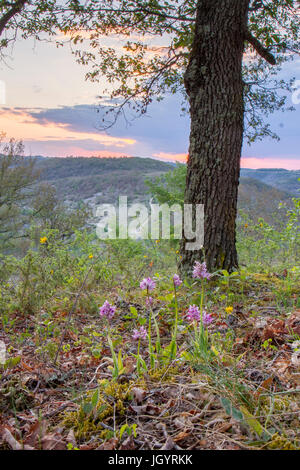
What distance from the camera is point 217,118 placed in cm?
414

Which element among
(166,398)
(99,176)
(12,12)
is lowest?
→ (166,398)

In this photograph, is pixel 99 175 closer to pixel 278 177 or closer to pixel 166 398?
pixel 278 177

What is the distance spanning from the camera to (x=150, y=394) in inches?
66.1

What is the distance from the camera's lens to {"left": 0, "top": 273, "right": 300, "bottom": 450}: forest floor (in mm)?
1354

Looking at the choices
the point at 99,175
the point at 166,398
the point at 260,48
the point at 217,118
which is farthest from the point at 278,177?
the point at 99,175

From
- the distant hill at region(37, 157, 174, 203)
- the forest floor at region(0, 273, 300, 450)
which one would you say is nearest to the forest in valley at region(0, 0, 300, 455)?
the forest floor at region(0, 273, 300, 450)

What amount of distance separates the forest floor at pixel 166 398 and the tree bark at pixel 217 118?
168 cm

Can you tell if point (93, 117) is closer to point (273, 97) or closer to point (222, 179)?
point (222, 179)

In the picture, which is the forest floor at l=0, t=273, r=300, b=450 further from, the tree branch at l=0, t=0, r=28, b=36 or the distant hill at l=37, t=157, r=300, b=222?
the distant hill at l=37, t=157, r=300, b=222

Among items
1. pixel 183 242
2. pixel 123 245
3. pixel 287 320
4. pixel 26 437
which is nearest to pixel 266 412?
pixel 26 437

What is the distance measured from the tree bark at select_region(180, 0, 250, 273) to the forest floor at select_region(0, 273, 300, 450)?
1680mm

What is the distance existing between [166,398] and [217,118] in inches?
132

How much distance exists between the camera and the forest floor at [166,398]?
135 cm
